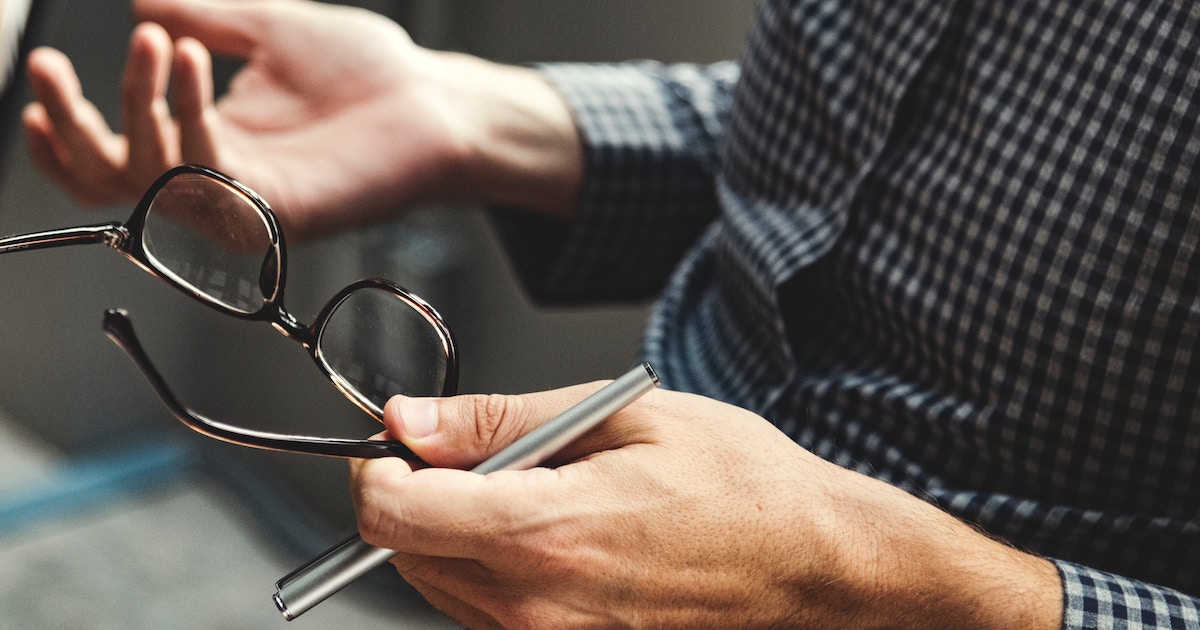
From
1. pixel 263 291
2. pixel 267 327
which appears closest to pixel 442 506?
pixel 263 291

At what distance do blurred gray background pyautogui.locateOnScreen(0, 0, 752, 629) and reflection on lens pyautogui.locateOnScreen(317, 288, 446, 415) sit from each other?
63 cm

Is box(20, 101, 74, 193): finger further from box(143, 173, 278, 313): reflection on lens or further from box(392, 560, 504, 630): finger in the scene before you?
box(392, 560, 504, 630): finger

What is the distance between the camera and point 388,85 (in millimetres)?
670

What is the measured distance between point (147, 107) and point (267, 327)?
69cm

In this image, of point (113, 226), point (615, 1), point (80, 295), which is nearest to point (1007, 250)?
point (113, 226)

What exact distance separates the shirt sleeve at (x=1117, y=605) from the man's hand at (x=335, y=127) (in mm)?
460

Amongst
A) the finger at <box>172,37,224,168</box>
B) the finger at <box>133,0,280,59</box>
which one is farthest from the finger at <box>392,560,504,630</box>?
the finger at <box>133,0,280,59</box>

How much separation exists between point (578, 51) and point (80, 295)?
743 millimetres

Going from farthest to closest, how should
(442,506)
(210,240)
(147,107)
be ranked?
1. (147,107)
2. (210,240)
3. (442,506)

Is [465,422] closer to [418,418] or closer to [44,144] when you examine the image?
[418,418]

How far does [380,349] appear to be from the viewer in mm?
346

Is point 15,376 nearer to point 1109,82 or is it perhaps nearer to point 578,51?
point 578,51

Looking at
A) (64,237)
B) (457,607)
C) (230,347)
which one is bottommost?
(230,347)

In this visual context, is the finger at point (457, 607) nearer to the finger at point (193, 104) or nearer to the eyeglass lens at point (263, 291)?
the eyeglass lens at point (263, 291)
